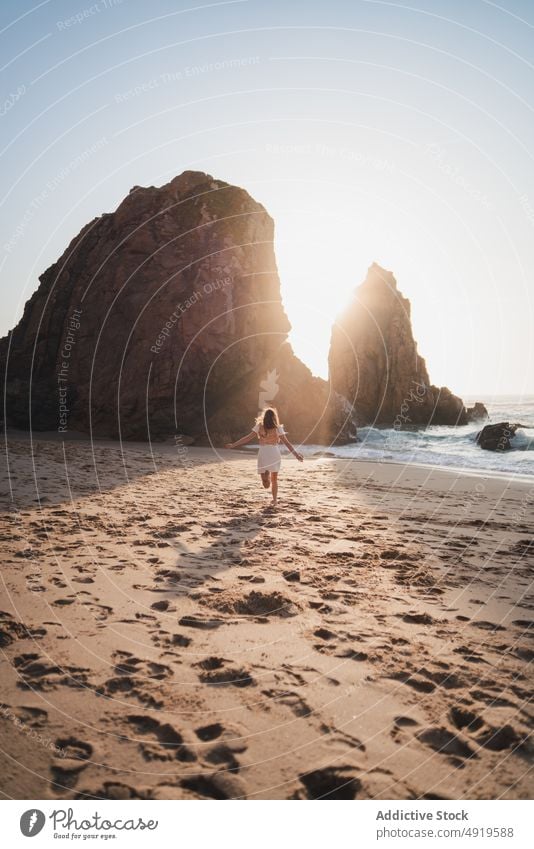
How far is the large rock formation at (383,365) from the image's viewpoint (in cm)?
5056

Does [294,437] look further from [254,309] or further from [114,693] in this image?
[114,693]

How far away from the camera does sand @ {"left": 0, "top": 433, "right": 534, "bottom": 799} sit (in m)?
2.43

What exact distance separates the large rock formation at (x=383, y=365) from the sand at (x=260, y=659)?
41.8 metres

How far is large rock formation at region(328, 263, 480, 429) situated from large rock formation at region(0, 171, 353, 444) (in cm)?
2298

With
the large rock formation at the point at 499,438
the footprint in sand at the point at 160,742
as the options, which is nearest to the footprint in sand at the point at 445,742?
the footprint in sand at the point at 160,742

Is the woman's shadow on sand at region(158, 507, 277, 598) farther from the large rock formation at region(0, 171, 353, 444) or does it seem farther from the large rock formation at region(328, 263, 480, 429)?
the large rock formation at region(328, 263, 480, 429)

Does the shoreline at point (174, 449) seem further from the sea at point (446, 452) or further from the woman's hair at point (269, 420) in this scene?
the woman's hair at point (269, 420)

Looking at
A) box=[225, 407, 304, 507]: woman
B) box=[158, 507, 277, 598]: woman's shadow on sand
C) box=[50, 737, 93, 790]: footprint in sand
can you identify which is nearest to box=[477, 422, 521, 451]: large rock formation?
box=[225, 407, 304, 507]: woman

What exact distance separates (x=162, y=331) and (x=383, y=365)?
37.0m

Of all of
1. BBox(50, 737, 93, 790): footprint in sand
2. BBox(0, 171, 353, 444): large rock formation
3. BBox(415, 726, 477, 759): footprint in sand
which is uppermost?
BBox(0, 171, 353, 444): large rock formation

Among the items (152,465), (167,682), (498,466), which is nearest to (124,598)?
(167,682)

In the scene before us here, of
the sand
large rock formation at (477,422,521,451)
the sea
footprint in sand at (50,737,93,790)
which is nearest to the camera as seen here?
footprint in sand at (50,737,93,790)

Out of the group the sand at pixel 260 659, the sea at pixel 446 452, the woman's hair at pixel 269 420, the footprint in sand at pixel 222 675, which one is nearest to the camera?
the sand at pixel 260 659

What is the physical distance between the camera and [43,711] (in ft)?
9.11
